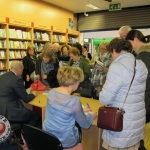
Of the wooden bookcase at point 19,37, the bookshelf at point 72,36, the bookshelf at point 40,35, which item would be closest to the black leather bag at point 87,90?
the wooden bookcase at point 19,37

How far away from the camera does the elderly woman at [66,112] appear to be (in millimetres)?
1536

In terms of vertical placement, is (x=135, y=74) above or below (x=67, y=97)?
above

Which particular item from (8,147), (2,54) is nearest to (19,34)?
(2,54)

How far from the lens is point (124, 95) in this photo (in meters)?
1.58

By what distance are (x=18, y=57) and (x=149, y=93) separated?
4.63 m

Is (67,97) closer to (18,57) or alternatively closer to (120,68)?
(120,68)

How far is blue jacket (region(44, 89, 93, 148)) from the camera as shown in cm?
153

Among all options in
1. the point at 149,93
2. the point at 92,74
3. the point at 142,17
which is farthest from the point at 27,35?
the point at 149,93

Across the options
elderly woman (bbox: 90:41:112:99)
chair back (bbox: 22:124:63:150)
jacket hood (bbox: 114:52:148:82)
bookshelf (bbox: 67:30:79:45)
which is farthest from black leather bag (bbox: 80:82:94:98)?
bookshelf (bbox: 67:30:79:45)

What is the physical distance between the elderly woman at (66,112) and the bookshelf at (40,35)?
16.4 feet

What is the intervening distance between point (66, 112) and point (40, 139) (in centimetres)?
28

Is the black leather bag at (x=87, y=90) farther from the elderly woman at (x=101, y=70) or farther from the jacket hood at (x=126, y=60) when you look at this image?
the jacket hood at (x=126, y=60)

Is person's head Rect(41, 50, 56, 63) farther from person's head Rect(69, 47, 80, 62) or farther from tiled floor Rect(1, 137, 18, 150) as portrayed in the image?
tiled floor Rect(1, 137, 18, 150)

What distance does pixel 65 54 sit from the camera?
4.93m
